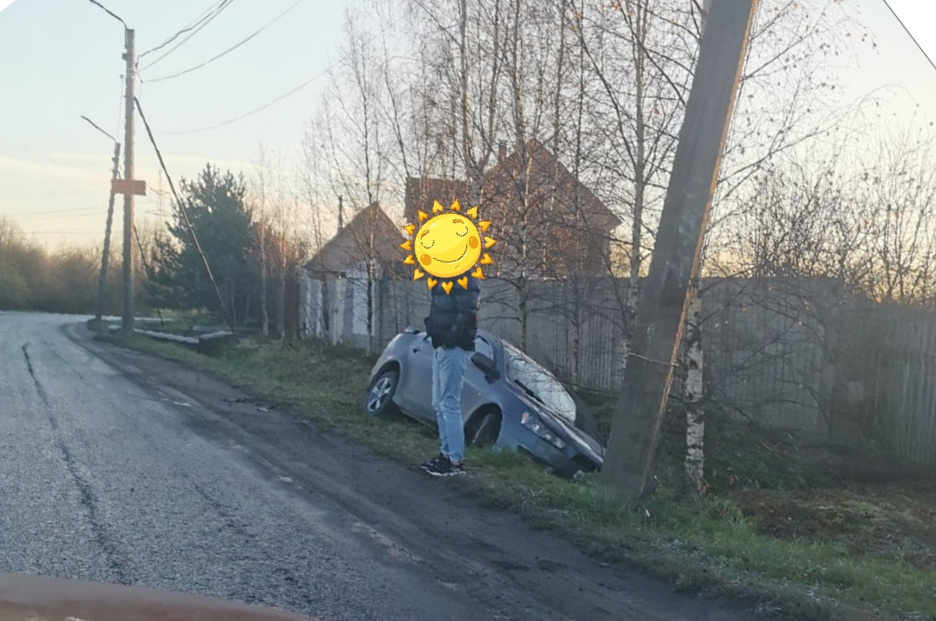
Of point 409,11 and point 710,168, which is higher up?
point 409,11

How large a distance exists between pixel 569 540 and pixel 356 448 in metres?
3.59

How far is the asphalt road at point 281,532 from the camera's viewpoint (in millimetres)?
4902

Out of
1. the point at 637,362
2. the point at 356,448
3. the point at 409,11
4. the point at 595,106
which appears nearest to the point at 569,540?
the point at 637,362

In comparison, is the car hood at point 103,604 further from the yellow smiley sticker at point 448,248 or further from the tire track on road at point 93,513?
the yellow smiley sticker at point 448,248

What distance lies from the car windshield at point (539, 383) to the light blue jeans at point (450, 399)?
7.45ft

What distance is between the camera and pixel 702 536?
6.91 m

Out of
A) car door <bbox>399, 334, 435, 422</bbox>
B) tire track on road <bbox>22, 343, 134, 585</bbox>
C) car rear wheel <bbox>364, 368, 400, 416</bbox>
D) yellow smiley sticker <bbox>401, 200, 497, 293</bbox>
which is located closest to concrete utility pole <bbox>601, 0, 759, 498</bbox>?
yellow smiley sticker <bbox>401, 200, 497, 293</bbox>

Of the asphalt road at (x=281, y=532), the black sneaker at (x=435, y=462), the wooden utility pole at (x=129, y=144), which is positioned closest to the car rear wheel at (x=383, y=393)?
the asphalt road at (x=281, y=532)

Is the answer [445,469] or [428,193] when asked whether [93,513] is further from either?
[428,193]

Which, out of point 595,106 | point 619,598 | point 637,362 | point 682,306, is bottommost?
point 619,598

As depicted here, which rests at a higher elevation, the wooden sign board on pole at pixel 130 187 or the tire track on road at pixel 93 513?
the wooden sign board on pole at pixel 130 187

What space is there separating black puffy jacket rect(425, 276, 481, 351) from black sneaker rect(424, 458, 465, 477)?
3.36 ft

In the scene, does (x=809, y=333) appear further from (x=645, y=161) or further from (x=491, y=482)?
(x=491, y=482)

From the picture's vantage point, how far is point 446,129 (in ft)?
54.5
